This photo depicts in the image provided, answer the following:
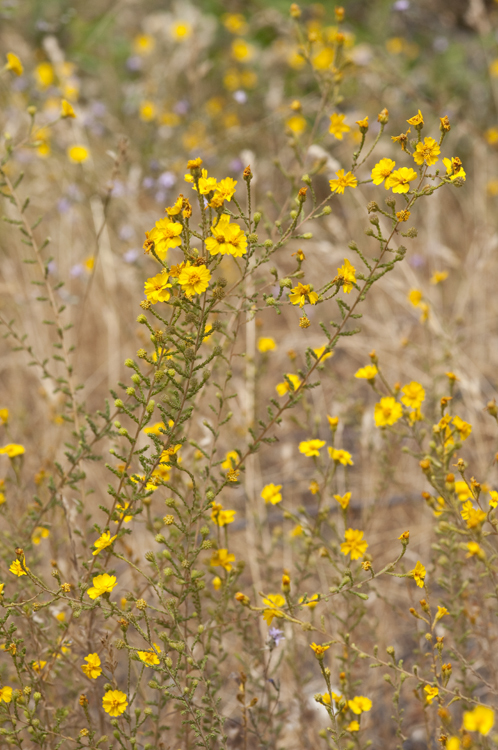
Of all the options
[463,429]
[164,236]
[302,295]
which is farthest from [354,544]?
[164,236]

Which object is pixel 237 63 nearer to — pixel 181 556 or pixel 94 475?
pixel 94 475

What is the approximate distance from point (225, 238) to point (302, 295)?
0.23 m

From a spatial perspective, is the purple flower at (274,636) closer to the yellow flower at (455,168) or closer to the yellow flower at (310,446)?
the yellow flower at (310,446)

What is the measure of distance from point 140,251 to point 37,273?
798mm

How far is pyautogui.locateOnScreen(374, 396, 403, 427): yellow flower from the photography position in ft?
5.08

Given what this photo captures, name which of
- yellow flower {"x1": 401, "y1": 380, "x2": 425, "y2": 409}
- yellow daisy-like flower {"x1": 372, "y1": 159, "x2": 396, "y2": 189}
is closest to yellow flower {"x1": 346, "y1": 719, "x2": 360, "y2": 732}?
yellow flower {"x1": 401, "y1": 380, "x2": 425, "y2": 409}

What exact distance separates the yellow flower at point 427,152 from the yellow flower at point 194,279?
1.88 feet

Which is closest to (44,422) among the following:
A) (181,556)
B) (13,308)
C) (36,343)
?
(36,343)

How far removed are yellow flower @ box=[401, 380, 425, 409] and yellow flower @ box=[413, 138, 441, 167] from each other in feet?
1.89

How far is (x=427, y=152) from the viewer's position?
1395 millimetres

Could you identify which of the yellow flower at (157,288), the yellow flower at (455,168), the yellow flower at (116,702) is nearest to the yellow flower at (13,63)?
the yellow flower at (157,288)

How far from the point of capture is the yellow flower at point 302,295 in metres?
1.40

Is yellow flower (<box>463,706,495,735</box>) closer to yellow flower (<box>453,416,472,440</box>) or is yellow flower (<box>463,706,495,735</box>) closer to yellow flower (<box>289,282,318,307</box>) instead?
yellow flower (<box>453,416,472,440</box>)

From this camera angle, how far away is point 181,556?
1392 mm
